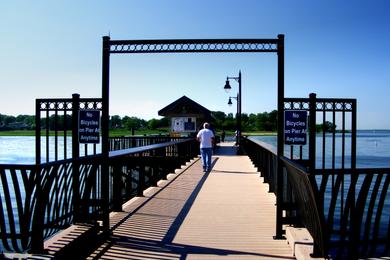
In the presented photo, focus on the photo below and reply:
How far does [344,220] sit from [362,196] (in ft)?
1.05

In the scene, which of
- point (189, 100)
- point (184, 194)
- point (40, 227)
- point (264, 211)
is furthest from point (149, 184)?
point (189, 100)

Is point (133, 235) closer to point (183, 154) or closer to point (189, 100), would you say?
point (183, 154)

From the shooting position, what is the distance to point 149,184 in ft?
35.8

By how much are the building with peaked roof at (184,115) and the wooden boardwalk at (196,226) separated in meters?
19.9

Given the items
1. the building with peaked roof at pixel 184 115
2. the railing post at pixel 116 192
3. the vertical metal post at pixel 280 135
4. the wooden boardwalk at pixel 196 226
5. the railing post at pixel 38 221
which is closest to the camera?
the railing post at pixel 38 221

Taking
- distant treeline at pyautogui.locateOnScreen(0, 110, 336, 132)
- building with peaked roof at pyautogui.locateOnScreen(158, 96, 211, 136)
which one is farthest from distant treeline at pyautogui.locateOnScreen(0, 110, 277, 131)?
building with peaked roof at pyautogui.locateOnScreen(158, 96, 211, 136)

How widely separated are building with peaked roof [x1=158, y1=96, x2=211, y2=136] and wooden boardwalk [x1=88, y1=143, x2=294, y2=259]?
783 inches

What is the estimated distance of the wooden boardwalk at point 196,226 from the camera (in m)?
5.21

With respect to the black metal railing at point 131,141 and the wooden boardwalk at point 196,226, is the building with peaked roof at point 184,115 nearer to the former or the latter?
the black metal railing at point 131,141

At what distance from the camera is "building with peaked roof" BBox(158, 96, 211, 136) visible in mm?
30578

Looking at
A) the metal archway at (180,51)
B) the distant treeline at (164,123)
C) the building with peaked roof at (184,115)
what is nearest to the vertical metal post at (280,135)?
the metal archway at (180,51)

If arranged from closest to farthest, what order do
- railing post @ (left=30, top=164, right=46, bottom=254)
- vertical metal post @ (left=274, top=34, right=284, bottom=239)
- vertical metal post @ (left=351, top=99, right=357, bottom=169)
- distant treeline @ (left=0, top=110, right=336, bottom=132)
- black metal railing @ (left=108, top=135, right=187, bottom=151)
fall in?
railing post @ (left=30, top=164, right=46, bottom=254)
vertical metal post @ (left=351, top=99, right=357, bottom=169)
vertical metal post @ (left=274, top=34, right=284, bottom=239)
black metal railing @ (left=108, top=135, right=187, bottom=151)
distant treeline @ (left=0, top=110, right=336, bottom=132)

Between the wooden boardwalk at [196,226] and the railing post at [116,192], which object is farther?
the railing post at [116,192]

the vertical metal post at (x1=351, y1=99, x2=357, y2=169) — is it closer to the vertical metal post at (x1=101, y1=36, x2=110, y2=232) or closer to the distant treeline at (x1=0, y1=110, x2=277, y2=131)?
the vertical metal post at (x1=101, y1=36, x2=110, y2=232)
